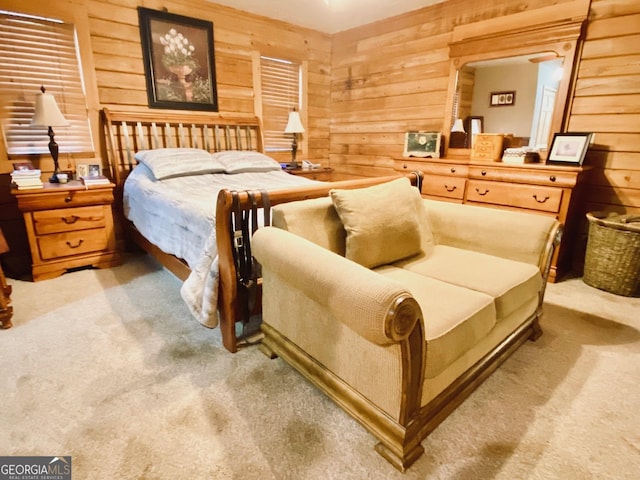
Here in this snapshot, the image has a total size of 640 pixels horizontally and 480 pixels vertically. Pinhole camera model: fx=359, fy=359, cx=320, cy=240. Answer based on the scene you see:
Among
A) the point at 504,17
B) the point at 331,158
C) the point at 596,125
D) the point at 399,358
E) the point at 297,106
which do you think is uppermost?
the point at 504,17

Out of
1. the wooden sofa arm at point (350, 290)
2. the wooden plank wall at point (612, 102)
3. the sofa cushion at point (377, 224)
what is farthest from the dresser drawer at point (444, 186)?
the wooden sofa arm at point (350, 290)

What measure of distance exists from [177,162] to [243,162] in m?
0.59

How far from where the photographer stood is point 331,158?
491 centimetres

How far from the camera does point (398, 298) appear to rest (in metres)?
1.00

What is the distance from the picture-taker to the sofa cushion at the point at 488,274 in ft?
5.17

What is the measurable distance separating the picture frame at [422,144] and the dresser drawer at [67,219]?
294 cm

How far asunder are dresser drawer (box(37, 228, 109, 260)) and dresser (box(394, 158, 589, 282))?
2.94 meters

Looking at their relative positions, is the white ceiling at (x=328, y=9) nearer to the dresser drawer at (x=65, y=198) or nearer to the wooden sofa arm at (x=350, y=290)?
the dresser drawer at (x=65, y=198)

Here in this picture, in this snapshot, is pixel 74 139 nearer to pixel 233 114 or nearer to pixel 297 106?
pixel 233 114

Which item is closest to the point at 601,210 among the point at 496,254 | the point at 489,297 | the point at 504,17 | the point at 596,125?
the point at 596,125

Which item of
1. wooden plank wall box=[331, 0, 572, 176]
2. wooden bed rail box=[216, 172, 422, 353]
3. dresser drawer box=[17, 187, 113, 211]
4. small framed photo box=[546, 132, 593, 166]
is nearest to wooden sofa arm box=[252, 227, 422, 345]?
wooden bed rail box=[216, 172, 422, 353]

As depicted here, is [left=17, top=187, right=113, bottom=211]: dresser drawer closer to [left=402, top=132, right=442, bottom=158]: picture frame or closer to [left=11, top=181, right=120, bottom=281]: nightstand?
[left=11, top=181, right=120, bottom=281]: nightstand

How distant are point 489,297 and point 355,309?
740 mm

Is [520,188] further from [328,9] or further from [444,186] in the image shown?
[328,9]
